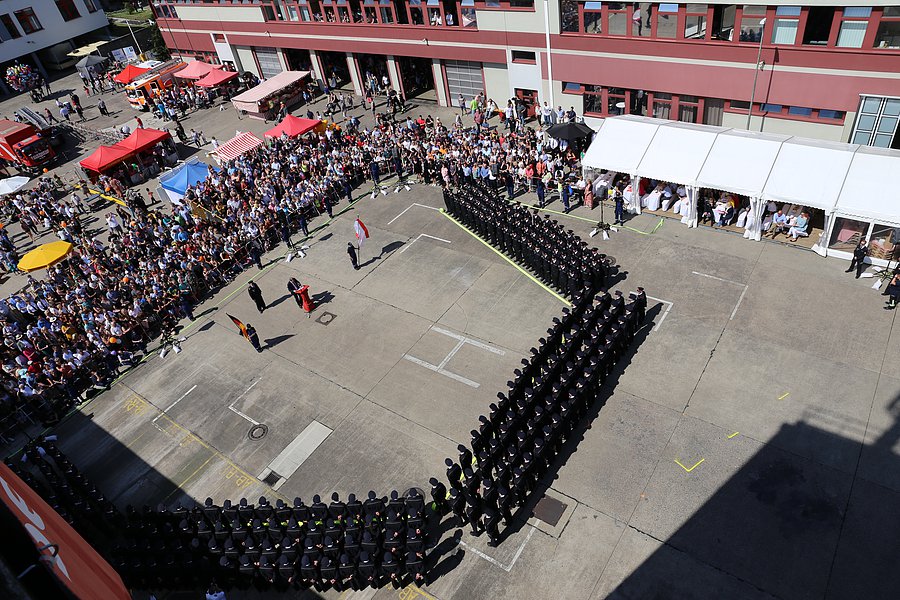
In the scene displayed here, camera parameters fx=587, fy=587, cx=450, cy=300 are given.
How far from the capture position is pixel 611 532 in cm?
1391

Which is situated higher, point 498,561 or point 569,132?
point 569,132

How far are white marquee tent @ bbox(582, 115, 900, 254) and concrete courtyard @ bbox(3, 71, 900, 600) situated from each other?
6.33 ft

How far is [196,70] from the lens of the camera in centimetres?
4728

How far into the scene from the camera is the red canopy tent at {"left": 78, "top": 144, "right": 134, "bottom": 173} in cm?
3425

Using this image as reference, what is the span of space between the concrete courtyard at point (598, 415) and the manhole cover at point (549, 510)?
0.53 ft

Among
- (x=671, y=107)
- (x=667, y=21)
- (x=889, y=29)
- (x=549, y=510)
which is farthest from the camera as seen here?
(x=671, y=107)

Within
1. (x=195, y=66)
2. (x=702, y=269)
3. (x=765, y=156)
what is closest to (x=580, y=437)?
(x=702, y=269)

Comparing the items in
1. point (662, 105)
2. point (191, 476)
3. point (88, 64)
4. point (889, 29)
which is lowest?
point (191, 476)

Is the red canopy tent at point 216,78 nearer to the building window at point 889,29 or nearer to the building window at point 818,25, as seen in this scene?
the building window at point 818,25

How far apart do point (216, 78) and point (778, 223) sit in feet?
134

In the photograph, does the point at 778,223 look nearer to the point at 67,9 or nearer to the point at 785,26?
the point at 785,26

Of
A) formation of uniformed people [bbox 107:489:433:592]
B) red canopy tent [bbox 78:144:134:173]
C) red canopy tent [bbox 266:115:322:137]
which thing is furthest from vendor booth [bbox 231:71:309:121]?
formation of uniformed people [bbox 107:489:433:592]

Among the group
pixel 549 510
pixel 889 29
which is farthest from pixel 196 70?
pixel 549 510

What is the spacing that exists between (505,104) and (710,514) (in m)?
27.1
